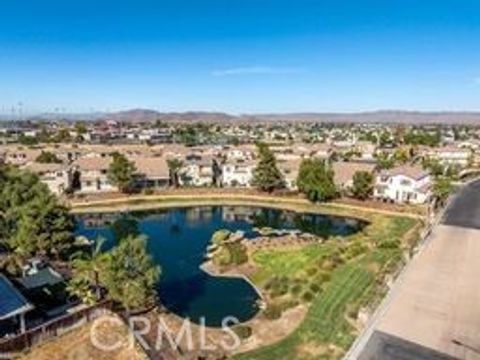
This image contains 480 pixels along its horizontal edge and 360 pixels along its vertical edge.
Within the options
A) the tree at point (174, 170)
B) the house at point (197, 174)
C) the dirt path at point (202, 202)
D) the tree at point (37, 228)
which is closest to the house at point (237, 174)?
the house at point (197, 174)

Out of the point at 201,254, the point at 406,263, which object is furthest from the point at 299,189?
the point at 406,263

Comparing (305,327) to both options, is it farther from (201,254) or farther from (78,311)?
(201,254)

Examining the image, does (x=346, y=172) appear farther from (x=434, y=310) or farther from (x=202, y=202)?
(x=434, y=310)

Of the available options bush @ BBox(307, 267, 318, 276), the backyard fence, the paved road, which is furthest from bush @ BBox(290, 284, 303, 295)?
the backyard fence

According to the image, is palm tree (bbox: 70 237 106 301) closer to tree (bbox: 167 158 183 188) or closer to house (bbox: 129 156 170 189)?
house (bbox: 129 156 170 189)

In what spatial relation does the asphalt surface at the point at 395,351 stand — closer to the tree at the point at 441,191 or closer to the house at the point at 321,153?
the tree at the point at 441,191

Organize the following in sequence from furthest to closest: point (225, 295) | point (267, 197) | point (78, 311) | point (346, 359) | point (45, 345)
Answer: point (267, 197)
point (225, 295)
point (78, 311)
point (45, 345)
point (346, 359)

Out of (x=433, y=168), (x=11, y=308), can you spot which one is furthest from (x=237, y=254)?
(x=433, y=168)
